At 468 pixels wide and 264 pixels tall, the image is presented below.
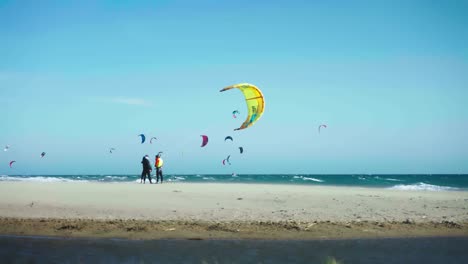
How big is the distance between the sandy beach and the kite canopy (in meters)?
2.05

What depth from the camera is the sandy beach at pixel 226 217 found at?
28.5 ft

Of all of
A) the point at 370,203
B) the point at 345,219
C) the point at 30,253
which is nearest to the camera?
the point at 30,253

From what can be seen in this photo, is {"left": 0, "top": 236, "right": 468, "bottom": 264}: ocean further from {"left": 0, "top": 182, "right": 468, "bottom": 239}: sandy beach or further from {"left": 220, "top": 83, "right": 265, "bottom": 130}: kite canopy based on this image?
{"left": 220, "top": 83, "right": 265, "bottom": 130}: kite canopy

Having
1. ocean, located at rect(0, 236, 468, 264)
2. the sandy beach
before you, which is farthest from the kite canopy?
ocean, located at rect(0, 236, 468, 264)

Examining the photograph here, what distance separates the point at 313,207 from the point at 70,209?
571 cm

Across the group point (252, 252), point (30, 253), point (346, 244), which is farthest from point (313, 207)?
point (30, 253)

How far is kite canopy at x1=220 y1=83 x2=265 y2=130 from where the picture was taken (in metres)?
10.7

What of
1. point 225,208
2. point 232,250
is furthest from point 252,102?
point 232,250

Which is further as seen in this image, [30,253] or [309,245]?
[309,245]

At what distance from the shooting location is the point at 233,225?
29.9 ft

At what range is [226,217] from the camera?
32.9 ft

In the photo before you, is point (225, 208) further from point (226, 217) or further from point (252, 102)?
point (252, 102)

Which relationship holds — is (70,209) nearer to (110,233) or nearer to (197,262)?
(110,233)

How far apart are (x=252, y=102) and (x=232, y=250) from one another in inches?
178
